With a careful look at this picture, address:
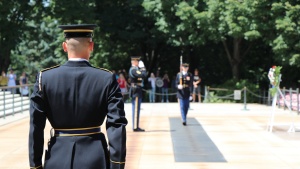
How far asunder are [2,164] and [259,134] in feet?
23.2

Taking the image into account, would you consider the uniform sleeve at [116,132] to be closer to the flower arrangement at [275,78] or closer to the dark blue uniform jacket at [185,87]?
the flower arrangement at [275,78]

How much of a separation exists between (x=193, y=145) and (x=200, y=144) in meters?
0.24

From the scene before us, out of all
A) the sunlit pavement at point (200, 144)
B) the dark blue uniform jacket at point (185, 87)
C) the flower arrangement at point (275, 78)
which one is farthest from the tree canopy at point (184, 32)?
the flower arrangement at point (275, 78)

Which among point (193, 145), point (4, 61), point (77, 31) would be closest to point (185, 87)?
point (193, 145)


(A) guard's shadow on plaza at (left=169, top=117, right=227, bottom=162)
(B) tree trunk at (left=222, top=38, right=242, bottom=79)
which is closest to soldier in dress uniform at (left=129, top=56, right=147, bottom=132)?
(A) guard's shadow on plaza at (left=169, top=117, right=227, bottom=162)

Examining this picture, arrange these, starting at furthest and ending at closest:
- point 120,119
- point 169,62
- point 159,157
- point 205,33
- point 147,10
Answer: point 169,62 → point 147,10 → point 205,33 → point 159,157 → point 120,119

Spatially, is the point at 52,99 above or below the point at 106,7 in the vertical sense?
below

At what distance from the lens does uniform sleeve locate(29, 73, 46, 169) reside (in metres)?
4.43

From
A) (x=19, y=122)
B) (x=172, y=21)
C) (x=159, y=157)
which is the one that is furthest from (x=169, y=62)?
(x=159, y=157)

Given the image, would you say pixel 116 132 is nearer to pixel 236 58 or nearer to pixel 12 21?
pixel 12 21

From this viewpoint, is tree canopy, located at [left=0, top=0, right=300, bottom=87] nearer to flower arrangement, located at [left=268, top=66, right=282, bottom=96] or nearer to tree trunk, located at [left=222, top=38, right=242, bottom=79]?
tree trunk, located at [left=222, top=38, right=242, bottom=79]

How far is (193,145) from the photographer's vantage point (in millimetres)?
12875

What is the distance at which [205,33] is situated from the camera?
32.7 meters

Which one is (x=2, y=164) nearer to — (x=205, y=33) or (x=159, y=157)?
(x=159, y=157)
